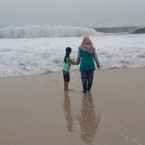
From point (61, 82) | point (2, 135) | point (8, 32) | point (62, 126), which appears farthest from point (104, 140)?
point (8, 32)

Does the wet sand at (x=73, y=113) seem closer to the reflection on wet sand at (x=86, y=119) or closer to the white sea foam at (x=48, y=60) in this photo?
the reflection on wet sand at (x=86, y=119)

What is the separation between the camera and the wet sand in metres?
6.18

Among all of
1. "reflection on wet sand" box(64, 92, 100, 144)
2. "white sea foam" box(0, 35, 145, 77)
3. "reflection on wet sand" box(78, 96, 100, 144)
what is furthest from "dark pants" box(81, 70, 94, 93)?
"white sea foam" box(0, 35, 145, 77)

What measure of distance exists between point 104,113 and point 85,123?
783mm

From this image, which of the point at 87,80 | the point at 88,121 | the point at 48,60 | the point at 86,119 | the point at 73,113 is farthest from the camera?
the point at 48,60

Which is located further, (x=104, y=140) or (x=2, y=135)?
(x=2, y=135)

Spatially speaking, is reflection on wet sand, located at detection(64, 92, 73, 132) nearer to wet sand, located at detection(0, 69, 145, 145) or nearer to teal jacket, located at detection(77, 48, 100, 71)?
wet sand, located at detection(0, 69, 145, 145)

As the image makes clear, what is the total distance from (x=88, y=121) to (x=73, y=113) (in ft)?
2.43

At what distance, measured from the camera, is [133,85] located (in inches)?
423

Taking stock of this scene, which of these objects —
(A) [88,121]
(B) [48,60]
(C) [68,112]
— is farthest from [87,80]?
(B) [48,60]

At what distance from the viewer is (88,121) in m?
7.22

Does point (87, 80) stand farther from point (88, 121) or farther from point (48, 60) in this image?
point (48, 60)

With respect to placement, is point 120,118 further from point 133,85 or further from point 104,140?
point 133,85

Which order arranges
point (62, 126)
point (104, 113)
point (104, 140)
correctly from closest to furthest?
1. point (104, 140)
2. point (62, 126)
3. point (104, 113)
